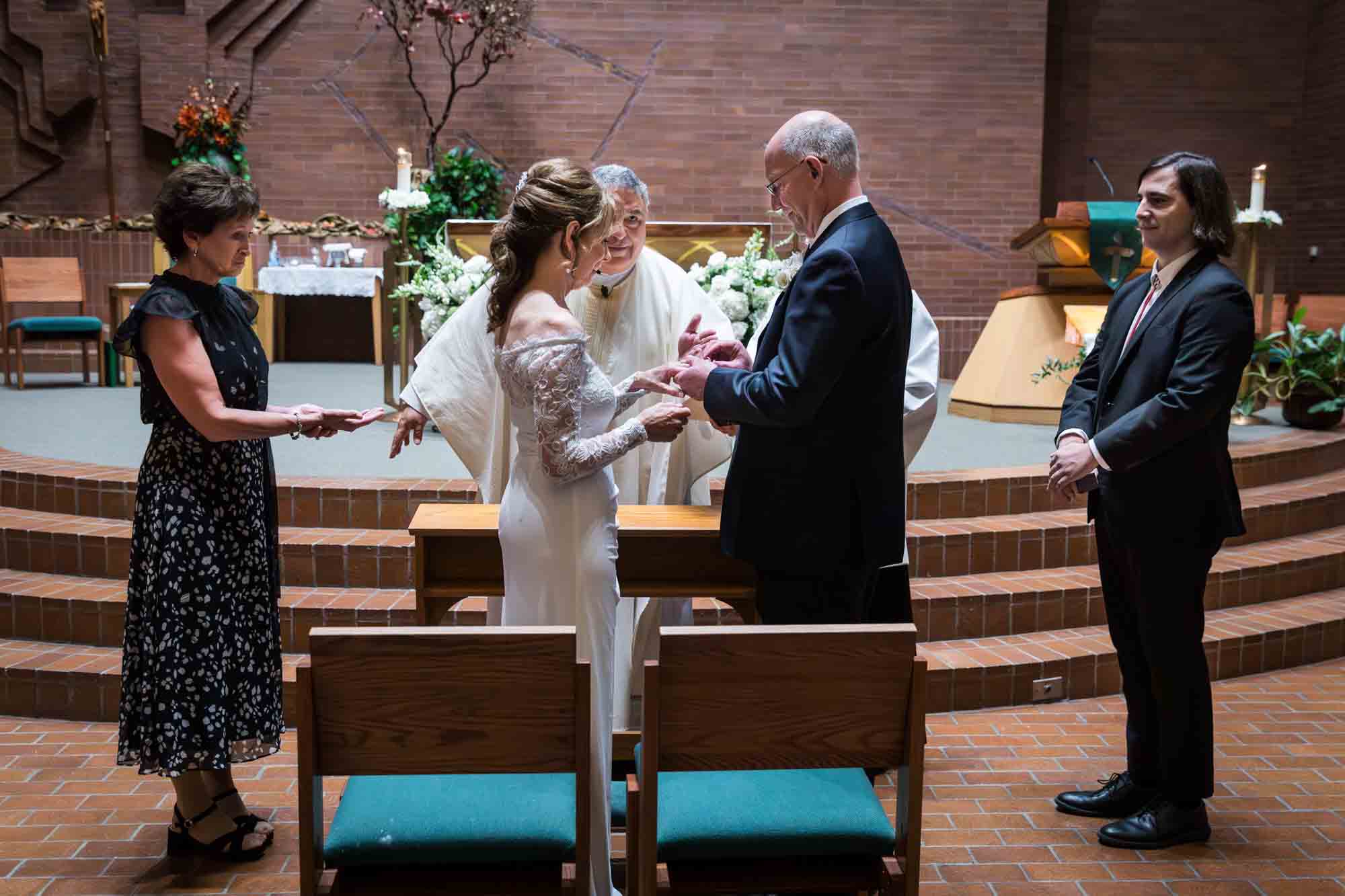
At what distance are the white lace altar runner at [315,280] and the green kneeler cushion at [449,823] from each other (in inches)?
334

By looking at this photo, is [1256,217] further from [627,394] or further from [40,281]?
[40,281]

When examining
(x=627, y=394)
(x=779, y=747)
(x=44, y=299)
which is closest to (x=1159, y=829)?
(x=779, y=747)

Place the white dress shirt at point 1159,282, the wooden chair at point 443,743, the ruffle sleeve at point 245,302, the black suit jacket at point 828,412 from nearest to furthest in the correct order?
the wooden chair at point 443,743 < the black suit jacket at point 828,412 < the white dress shirt at point 1159,282 < the ruffle sleeve at point 245,302

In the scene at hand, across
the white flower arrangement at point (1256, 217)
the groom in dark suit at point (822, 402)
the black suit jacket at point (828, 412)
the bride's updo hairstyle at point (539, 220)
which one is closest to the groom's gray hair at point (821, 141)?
the groom in dark suit at point (822, 402)

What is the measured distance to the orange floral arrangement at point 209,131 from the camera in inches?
406

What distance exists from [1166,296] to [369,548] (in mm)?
3005

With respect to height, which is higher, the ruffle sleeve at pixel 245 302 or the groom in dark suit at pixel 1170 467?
the ruffle sleeve at pixel 245 302

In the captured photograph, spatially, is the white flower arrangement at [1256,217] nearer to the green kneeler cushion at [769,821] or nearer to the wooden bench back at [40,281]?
the green kneeler cushion at [769,821]

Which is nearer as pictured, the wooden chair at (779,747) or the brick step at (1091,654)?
the wooden chair at (779,747)

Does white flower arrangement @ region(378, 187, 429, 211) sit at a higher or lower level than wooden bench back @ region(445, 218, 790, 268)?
higher

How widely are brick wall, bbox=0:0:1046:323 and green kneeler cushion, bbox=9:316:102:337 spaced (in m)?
2.05

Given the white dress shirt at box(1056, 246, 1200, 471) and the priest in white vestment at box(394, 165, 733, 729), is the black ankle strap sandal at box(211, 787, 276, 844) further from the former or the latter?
the white dress shirt at box(1056, 246, 1200, 471)

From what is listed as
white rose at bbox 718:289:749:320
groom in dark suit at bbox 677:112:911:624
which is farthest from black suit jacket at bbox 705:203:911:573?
white rose at bbox 718:289:749:320

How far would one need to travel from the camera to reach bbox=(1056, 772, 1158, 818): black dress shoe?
354 centimetres
